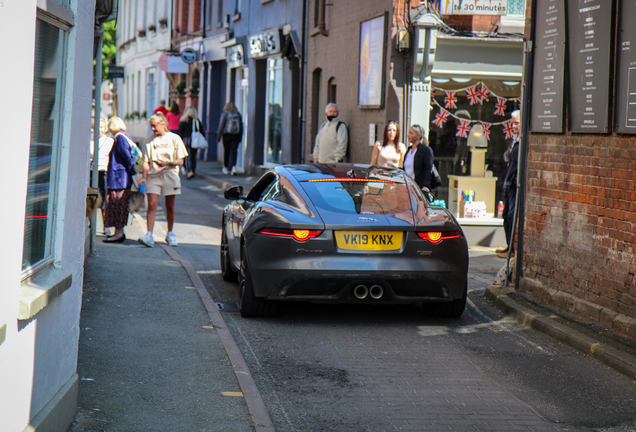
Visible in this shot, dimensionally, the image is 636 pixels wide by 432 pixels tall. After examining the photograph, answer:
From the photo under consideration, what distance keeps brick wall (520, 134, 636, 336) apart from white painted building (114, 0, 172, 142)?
29.8 m

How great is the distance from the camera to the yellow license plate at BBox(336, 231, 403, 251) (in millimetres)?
7488

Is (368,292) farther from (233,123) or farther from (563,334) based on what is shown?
(233,123)

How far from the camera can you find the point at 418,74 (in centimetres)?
1427

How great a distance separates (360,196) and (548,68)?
236cm

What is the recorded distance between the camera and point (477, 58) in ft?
47.3

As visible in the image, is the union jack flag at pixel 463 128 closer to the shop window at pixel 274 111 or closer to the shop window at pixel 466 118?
the shop window at pixel 466 118

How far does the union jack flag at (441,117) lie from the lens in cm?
1463

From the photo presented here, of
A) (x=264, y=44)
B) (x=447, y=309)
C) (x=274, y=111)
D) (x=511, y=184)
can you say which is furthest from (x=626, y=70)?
(x=274, y=111)

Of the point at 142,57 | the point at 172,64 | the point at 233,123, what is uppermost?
the point at 142,57

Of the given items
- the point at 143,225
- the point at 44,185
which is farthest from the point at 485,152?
the point at 44,185

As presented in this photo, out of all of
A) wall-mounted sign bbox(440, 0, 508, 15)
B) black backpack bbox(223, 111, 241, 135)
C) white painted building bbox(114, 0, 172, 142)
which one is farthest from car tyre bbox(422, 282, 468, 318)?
white painted building bbox(114, 0, 172, 142)

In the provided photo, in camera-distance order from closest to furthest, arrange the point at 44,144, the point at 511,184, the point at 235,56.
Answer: the point at 44,144
the point at 511,184
the point at 235,56

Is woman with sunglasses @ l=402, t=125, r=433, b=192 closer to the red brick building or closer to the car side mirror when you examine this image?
the red brick building

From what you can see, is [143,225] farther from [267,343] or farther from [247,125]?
[247,125]
